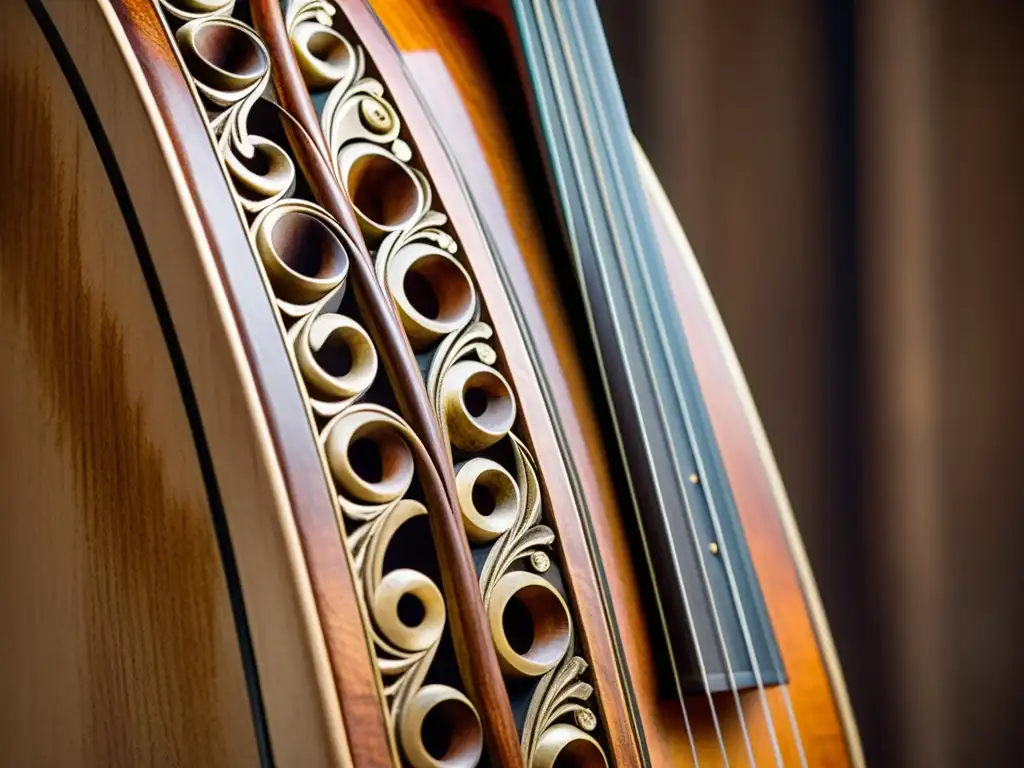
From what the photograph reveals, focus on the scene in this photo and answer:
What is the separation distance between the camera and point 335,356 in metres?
0.41

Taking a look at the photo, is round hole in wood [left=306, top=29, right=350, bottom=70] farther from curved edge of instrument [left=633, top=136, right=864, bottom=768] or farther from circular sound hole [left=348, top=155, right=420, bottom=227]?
curved edge of instrument [left=633, top=136, right=864, bottom=768]

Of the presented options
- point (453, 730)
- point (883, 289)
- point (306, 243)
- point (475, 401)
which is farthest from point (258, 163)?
point (883, 289)

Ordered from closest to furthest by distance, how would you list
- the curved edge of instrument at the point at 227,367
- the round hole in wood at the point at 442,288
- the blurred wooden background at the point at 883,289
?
the curved edge of instrument at the point at 227,367 < the round hole in wood at the point at 442,288 < the blurred wooden background at the point at 883,289

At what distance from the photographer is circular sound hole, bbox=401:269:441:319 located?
0.45 meters

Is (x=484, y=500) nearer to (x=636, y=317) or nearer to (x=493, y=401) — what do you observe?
(x=493, y=401)

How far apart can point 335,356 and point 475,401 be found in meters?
0.08

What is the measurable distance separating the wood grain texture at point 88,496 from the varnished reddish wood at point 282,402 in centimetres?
4

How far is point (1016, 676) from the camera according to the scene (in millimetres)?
988

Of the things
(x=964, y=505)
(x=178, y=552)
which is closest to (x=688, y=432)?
(x=178, y=552)

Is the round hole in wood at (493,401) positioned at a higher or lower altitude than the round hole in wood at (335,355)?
lower

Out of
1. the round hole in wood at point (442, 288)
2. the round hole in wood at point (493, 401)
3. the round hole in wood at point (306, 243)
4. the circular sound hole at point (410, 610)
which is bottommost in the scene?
the circular sound hole at point (410, 610)

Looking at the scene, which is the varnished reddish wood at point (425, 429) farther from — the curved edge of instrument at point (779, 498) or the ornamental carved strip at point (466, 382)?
the curved edge of instrument at point (779, 498)

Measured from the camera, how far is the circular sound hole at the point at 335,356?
0.39 metres

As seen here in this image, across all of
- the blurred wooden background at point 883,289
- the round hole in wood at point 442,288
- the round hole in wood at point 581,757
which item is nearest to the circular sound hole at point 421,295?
the round hole in wood at point 442,288
